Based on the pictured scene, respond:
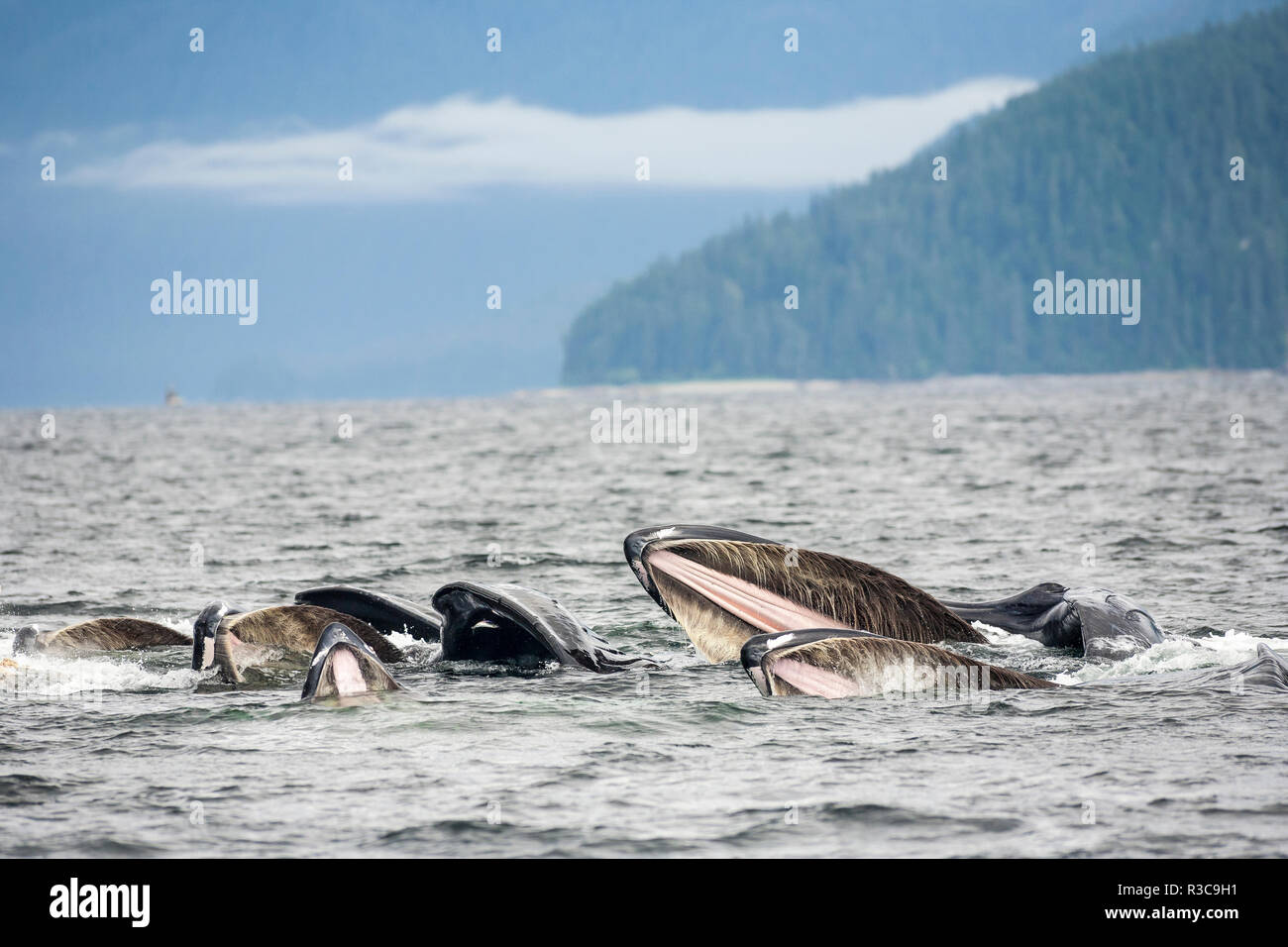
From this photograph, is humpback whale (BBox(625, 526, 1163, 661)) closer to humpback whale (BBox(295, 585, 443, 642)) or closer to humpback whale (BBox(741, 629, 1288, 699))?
humpback whale (BBox(741, 629, 1288, 699))

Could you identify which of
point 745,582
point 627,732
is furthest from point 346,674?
point 745,582

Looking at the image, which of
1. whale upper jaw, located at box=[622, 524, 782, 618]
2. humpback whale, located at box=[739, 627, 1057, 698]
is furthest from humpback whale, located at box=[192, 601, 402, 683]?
humpback whale, located at box=[739, 627, 1057, 698]

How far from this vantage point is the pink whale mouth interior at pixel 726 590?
14117mm

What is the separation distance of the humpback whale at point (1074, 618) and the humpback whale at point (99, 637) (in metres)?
9.08

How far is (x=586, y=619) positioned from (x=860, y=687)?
6.46m

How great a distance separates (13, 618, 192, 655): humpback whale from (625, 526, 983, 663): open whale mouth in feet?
18.6

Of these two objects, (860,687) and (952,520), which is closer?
(860,687)

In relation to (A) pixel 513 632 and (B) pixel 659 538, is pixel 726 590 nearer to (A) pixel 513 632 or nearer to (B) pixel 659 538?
(B) pixel 659 538

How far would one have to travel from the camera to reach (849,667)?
496 inches

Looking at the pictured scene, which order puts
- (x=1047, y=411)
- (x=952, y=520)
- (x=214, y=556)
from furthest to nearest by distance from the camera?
(x=1047, y=411)
(x=952, y=520)
(x=214, y=556)
